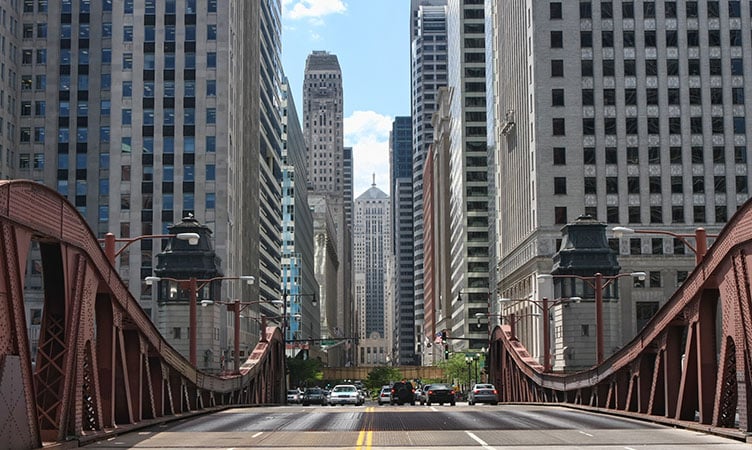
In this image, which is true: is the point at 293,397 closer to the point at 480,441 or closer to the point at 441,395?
the point at 441,395

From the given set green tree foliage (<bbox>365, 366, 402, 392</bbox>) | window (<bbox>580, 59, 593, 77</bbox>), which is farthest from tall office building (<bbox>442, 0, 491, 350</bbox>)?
window (<bbox>580, 59, 593, 77</bbox>)

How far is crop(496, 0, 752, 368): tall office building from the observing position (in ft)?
334

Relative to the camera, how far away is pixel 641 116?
10331cm

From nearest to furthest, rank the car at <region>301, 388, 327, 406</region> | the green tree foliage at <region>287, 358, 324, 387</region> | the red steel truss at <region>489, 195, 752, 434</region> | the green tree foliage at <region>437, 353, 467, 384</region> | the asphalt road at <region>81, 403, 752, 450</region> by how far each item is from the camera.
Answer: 1. the asphalt road at <region>81, 403, 752, 450</region>
2. the red steel truss at <region>489, 195, 752, 434</region>
3. the car at <region>301, 388, 327, 406</region>
4. the green tree foliage at <region>287, 358, 324, 387</region>
5. the green tree foliage at <region>437, 353, 467, 384</region>

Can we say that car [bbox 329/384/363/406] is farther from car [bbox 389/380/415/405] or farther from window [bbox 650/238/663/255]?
window [bbox 650/238/663/255]

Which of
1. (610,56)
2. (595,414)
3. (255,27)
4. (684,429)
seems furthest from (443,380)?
(684,429)

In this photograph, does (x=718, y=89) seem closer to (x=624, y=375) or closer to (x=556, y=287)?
(x=556, y=287)

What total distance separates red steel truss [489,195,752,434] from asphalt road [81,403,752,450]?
99 cm

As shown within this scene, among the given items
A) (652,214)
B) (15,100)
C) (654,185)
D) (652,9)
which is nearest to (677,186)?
(654,185)

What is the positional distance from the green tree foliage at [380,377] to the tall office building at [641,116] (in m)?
87.8

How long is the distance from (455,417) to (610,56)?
6963 centimetres

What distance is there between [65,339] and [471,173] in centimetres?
14252

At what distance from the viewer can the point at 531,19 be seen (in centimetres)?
10394

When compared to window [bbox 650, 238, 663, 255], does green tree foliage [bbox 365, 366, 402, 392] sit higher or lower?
lower
